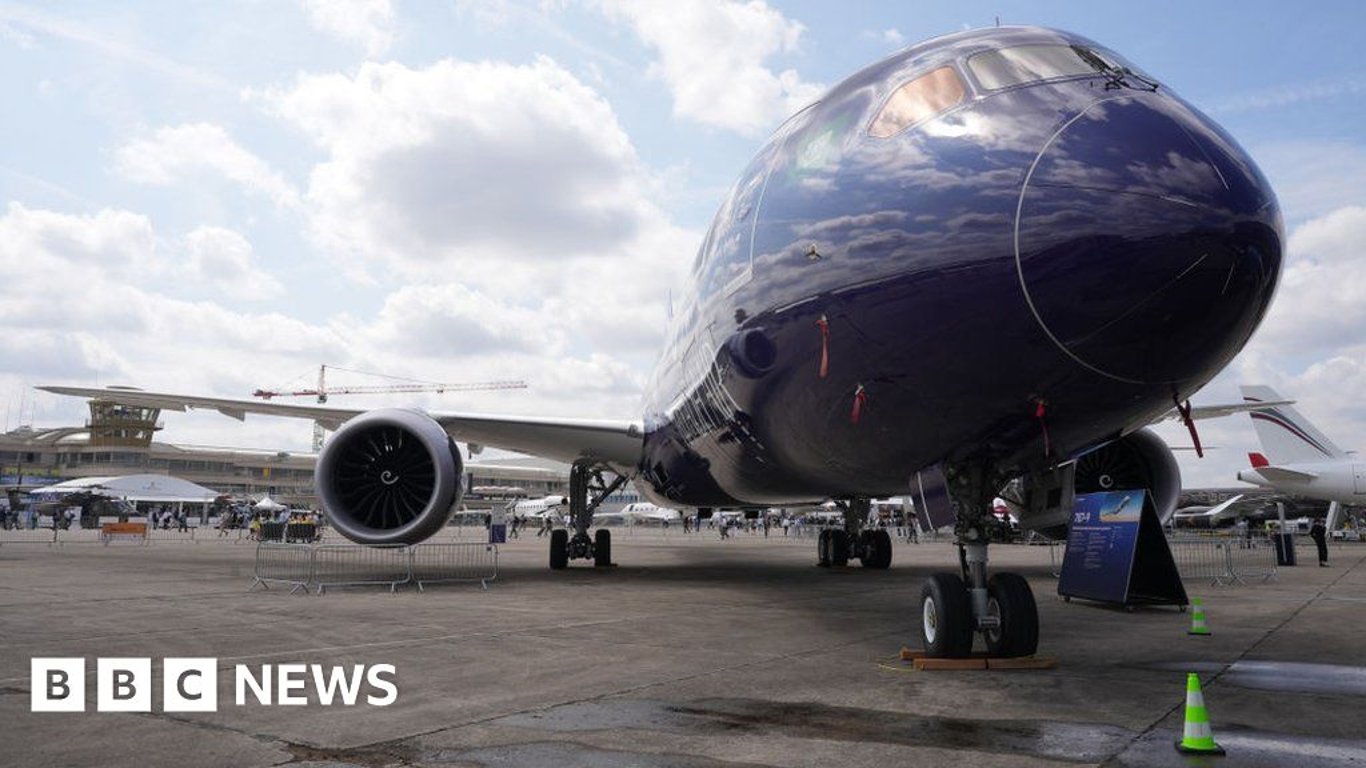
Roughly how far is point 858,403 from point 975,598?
1778mm

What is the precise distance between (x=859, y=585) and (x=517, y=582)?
18.2 feet

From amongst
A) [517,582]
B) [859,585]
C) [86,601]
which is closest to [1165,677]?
[859,585]

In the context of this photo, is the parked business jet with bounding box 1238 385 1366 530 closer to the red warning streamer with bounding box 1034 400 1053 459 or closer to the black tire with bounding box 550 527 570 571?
the black tire with bounding box 550 527 570 571

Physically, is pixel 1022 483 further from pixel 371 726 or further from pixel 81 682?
pixel 81 682

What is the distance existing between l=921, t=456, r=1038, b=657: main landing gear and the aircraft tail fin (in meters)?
40.7

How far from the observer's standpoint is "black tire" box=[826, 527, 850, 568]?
63.7ft

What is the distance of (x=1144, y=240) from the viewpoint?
16.1ft

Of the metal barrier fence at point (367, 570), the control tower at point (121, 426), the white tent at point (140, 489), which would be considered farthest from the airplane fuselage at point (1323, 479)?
the control tower at point (121, 426)

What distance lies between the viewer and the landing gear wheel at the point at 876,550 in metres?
19.2

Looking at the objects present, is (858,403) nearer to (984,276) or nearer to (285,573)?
(984,276)

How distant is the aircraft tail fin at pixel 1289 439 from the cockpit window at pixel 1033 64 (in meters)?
41.5

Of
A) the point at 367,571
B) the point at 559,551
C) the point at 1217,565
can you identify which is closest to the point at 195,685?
the point at 367,571

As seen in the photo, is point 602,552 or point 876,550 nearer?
point 876,550

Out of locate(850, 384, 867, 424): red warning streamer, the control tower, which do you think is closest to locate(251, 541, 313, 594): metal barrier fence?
locate(850, 384, 867, 424): red warning streamer
